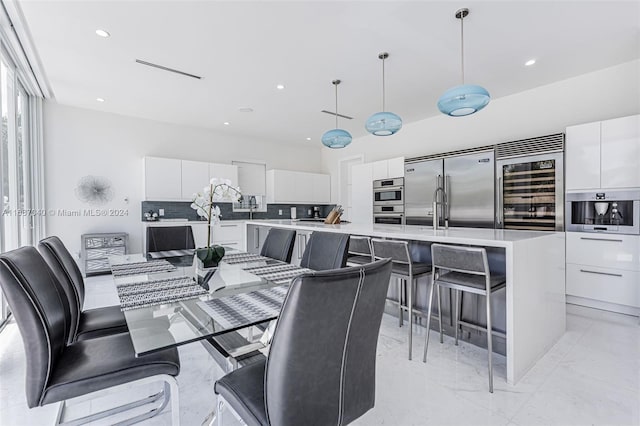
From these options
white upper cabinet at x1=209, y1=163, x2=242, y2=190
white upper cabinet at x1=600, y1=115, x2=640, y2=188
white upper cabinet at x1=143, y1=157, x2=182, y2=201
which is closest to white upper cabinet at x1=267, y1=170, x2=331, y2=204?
white upper cabinet at x1=209, y1=163, x2=242, y2=190

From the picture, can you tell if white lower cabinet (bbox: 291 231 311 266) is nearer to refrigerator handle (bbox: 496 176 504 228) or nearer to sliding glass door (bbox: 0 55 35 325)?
refrigerator handle (bbox: 496 176 504 228)

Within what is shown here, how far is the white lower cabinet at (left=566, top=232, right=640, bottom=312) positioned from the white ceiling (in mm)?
1995

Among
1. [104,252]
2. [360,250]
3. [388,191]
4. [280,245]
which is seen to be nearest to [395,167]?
[388,191]

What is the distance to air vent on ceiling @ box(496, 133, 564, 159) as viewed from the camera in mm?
3602

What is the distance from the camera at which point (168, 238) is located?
315 cm

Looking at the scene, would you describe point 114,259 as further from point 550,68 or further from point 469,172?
point 550,68

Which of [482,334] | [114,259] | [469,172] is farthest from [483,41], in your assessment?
[114,259]

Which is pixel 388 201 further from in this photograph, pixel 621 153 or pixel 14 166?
pixel 14 166

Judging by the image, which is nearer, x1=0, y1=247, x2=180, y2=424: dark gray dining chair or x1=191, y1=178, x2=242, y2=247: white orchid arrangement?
x1=0, y1=247, x2=180, y2=424: dark gray dining chair

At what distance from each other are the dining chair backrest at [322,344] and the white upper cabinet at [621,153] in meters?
3.62

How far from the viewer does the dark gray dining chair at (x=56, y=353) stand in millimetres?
1099

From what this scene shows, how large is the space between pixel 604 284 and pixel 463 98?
2.71 meters

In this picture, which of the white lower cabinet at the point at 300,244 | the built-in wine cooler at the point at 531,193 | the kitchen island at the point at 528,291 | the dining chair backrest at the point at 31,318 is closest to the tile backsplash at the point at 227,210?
the white lower cabinet at the point at 300,244

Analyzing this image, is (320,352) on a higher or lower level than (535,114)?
lower
